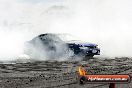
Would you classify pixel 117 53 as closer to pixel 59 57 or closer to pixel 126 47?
pixel 126 47

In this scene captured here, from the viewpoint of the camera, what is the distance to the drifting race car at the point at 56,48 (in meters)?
19.5

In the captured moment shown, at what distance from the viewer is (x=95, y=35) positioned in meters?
32.2

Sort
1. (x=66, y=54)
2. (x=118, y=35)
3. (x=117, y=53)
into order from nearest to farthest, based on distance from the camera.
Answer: (x=66, y=54), (x=117, y=53), (x=118, y=35)

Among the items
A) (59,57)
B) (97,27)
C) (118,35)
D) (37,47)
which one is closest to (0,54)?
(37,47)

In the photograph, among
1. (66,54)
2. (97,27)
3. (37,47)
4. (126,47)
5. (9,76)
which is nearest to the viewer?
(9,76)

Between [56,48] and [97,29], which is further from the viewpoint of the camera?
[97,29]

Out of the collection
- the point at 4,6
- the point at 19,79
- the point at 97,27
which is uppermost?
the point at 4,6

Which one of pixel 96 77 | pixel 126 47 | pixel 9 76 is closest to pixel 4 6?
pixel 126 47

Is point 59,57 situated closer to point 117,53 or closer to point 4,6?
point 117,53

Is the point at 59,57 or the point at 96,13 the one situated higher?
the point at 96,13

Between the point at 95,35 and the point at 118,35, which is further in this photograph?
the point at 95,35

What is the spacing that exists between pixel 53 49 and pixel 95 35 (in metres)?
12.7

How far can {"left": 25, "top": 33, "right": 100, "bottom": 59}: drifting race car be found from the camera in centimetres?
1952

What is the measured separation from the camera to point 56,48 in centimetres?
2011
